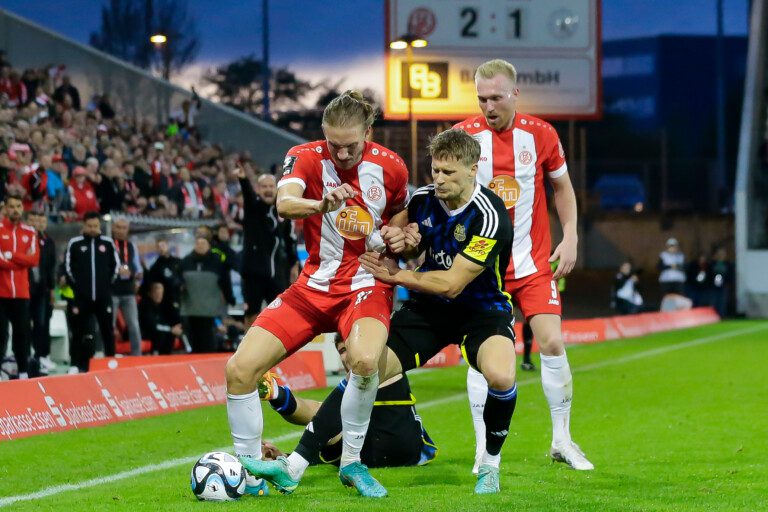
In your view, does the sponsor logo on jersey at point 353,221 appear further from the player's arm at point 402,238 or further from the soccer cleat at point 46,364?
the soccer cleat at point 46,364

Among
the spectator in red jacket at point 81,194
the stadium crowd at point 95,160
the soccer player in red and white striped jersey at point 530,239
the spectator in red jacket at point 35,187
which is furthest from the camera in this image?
the spectator in red jacket at point 81,194

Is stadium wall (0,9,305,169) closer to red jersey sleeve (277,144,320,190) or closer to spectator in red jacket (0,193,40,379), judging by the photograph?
spectator in red jacket (0,193,40,379)

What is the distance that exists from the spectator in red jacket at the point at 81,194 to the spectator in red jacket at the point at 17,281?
4.24 meters

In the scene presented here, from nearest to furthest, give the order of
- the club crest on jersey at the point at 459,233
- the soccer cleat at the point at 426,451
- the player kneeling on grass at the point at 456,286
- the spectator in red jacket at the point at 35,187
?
1. the player kneeling on grass at the point at 456,286
2. the club crest on jersey at the point at 459,233
3. the soccer cleat at the point at 426,451
4. the spectator in red jacket at the point at 35,187

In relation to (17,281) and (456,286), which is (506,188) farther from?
(17,281)

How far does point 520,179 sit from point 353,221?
153 centimetres

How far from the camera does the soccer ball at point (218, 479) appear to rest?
22.7 ft

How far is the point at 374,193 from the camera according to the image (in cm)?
744

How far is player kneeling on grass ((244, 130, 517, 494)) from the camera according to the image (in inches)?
286

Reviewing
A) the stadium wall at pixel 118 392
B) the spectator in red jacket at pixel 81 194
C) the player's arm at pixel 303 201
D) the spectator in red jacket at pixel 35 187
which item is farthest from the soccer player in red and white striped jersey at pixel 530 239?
the spectator in red jacket at pixel 81 194

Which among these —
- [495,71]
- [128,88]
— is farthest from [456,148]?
[128,88]

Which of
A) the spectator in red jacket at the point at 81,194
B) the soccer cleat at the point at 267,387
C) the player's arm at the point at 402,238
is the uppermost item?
the player's arm at the point at 402,238

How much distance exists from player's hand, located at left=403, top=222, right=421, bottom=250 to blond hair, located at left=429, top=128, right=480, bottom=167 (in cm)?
40

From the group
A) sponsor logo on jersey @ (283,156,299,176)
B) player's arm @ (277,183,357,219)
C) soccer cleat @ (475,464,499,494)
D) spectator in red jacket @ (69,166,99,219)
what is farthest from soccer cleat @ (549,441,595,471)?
spectator in red jacket @ (69,166,99,219)
